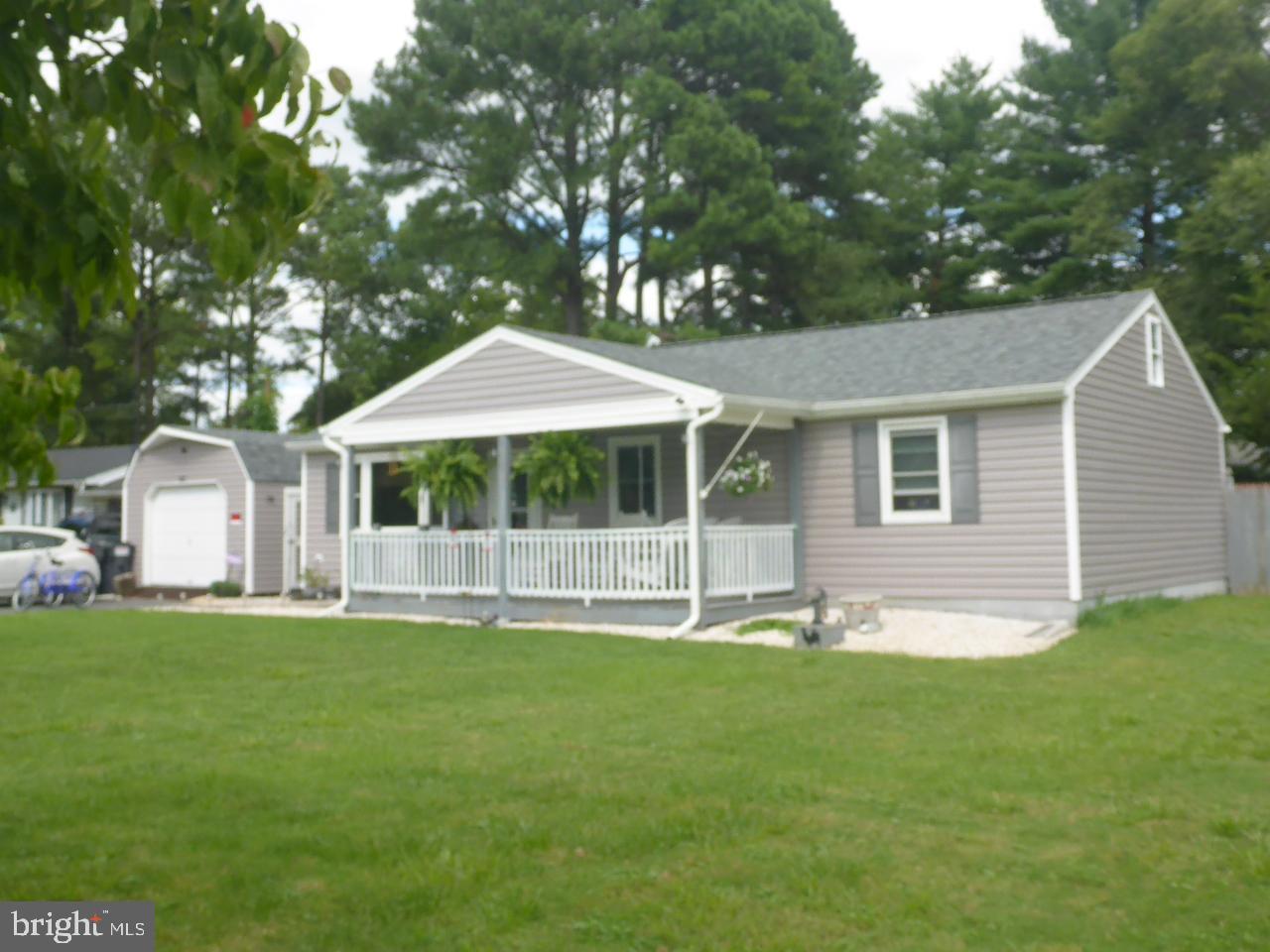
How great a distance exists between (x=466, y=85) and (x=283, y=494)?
14.6 metres

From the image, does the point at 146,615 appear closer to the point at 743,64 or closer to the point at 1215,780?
the point at 1215,780

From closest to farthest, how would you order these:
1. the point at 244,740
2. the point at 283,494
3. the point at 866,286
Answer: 1. the point at 244,740
2. the point at 283,494
3. the point at 866,286

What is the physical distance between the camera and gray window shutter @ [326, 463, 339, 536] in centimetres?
2044

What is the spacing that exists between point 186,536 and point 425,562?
818 cm

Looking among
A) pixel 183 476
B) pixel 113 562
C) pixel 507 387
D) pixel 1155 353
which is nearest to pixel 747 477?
pixel 507 387

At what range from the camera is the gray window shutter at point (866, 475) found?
49.4 feet

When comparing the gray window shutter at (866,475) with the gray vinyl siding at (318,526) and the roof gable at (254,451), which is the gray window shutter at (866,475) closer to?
the gray vinyl siding at (318,526)

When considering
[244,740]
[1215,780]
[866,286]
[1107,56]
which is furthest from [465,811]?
[1107,56]

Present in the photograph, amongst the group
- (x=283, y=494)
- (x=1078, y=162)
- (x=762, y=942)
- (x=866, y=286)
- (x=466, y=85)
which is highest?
(x=466, y=85)

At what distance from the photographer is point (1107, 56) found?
32750 mm

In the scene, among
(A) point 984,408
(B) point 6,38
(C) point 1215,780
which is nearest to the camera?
(B) point 6,38

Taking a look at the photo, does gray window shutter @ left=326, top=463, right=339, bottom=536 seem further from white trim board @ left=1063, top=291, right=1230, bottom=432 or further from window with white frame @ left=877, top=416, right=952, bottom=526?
white trim board @ left=1063, top=291, right=1230, bottom=432

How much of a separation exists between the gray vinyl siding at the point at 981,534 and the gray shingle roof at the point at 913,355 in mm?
592

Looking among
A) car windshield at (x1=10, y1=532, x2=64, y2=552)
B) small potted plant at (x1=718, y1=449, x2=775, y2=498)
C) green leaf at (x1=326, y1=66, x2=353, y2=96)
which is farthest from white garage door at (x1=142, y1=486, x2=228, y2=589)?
green leaf at (x1=326, y1=66, x2=353, y2=96)
